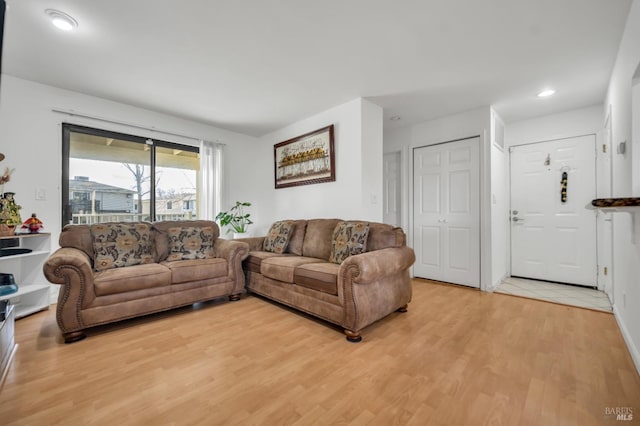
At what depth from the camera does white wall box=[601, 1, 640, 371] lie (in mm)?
1757

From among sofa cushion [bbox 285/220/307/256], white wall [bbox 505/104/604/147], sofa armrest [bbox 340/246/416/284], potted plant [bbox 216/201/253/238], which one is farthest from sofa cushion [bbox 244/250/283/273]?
white wall [bbox 505/104/604/147]

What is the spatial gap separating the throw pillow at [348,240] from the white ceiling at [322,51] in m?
1.56

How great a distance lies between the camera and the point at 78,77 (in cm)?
275

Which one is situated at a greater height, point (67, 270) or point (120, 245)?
point (120, 245)

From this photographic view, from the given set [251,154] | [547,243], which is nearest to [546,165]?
[547,243]

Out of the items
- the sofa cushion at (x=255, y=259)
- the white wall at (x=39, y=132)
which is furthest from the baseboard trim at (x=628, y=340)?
the white wall at (x=39, y=132)

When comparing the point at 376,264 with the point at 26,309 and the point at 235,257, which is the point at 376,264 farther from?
the point at 26,309

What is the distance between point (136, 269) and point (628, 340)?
4081mm

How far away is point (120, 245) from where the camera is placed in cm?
275

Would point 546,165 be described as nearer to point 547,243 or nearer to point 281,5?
point 547,243

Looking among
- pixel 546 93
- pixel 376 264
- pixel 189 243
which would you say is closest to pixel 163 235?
pixel 189 243

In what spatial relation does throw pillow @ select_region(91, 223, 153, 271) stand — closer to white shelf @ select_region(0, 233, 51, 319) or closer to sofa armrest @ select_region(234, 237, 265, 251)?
white shelf @ select_region(0, 233, 51, 319)

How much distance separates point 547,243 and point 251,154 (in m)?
4.85

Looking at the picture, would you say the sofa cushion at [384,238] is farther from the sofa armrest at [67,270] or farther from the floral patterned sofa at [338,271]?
the sofa armrest at [67,270]
